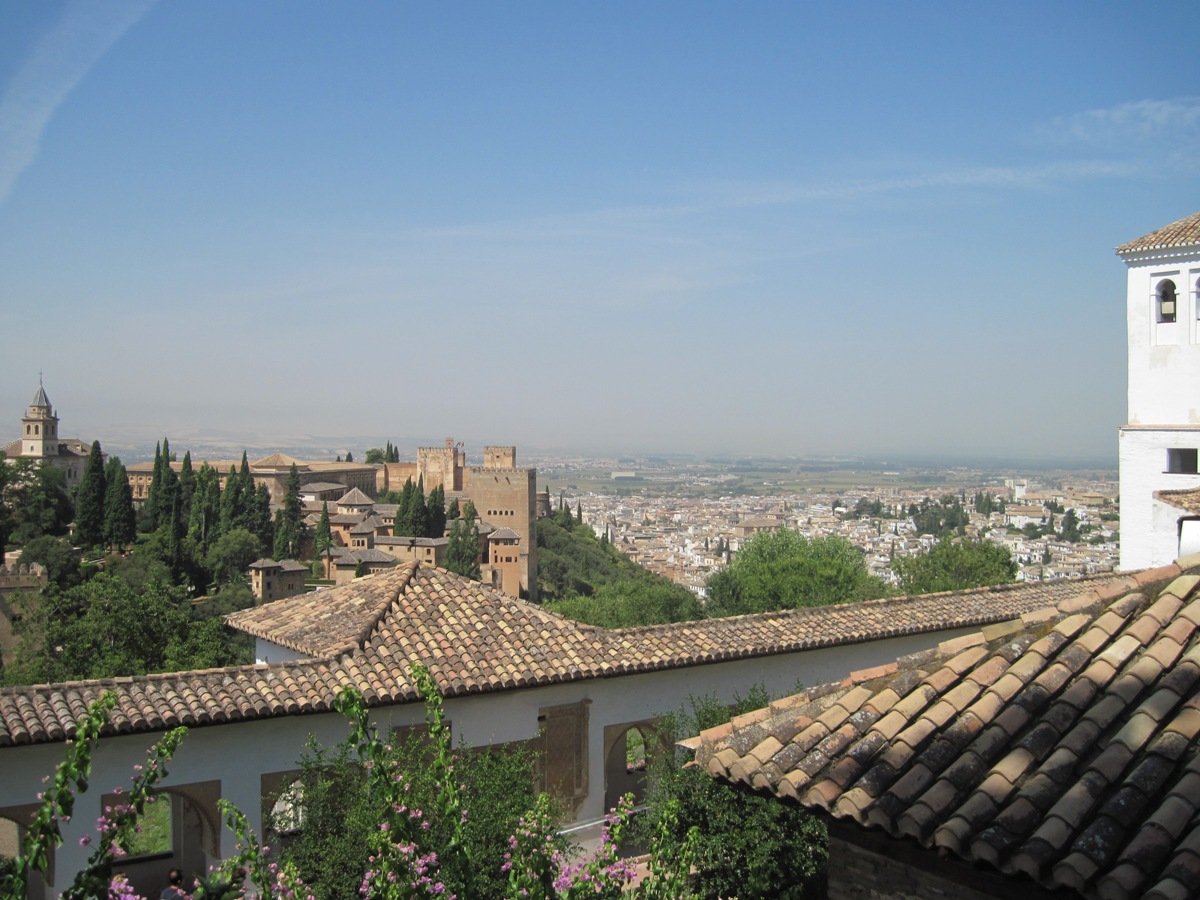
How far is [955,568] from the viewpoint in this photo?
24.4 meters

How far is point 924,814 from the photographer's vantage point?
329 cm

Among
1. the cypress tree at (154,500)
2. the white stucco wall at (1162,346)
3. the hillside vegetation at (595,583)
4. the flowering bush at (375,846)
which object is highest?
the white stucco wall at (1162,346)

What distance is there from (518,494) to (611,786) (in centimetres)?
6323

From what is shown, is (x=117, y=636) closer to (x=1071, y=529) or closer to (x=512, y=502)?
(x=512, y=502)

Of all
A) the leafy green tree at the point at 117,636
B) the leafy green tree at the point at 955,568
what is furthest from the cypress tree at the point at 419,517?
the leafy green tree at the point at 117,636

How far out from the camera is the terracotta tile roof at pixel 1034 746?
9.73ft

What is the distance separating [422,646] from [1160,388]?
12615mm

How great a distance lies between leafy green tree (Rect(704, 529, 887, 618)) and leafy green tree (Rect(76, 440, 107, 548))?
37.1 meters

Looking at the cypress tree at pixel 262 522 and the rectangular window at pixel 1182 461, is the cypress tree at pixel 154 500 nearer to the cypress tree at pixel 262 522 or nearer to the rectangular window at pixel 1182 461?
the cypress tree at pixel 262 522

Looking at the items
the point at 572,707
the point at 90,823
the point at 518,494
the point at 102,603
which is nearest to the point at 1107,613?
the point at 572,707

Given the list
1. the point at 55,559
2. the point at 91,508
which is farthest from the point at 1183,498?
the point at 91,508

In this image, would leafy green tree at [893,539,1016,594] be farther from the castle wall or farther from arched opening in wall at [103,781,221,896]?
the castle wall

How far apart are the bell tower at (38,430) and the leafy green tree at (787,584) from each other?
A: 6793 centimetres

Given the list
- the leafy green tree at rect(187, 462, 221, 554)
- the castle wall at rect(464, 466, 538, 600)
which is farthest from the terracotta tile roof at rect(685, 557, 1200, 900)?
the castle wall at rect(464, 466, 538, 600)
